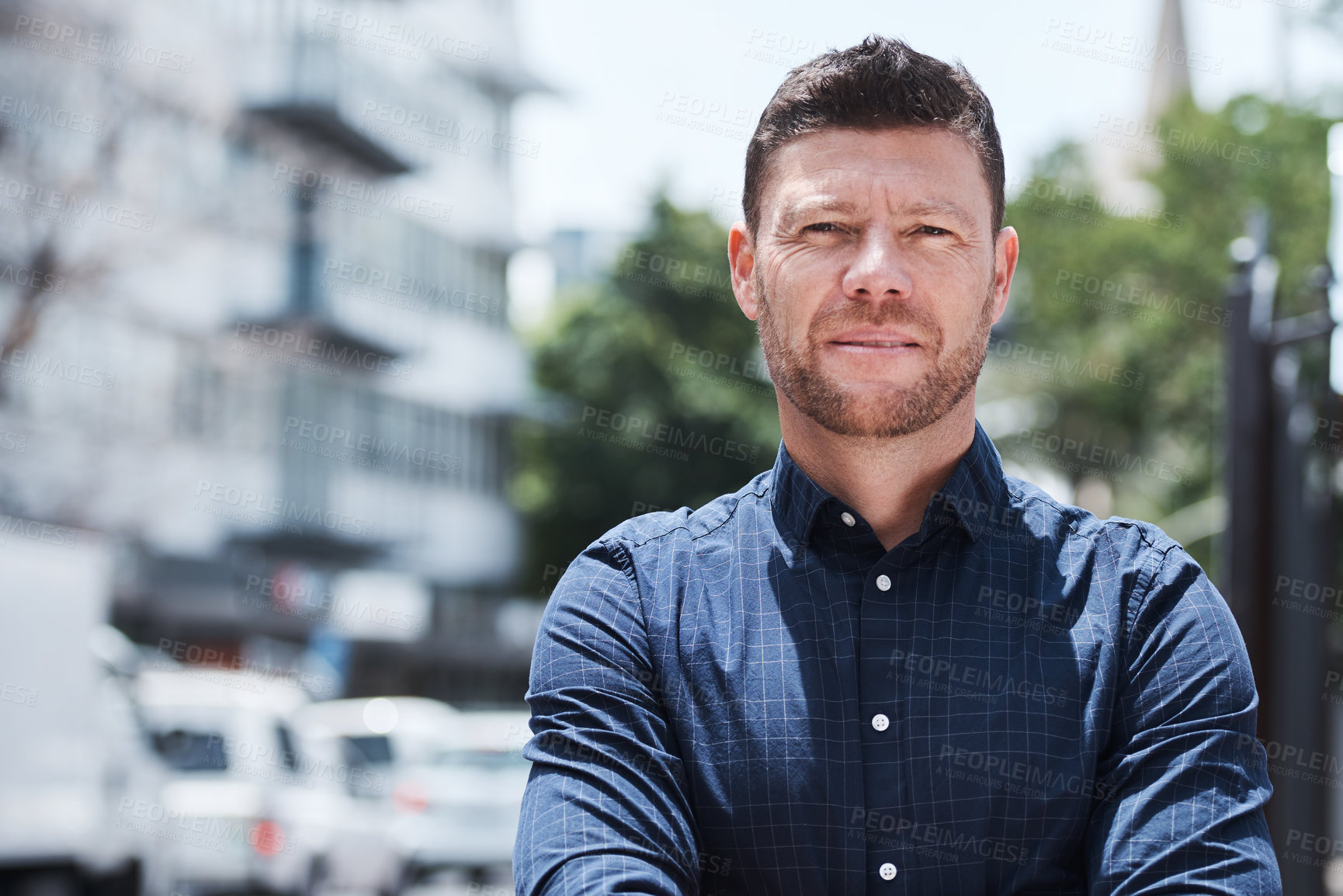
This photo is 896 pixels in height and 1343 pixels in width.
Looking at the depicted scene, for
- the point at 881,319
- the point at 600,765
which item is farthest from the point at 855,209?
the point at 600,765

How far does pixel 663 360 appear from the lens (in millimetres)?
35156

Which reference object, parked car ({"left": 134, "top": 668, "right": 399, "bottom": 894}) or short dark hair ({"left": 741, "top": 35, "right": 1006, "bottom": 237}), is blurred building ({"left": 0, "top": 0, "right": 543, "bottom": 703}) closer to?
parked car ({"left": 134, "top": 668, "right": 399, "bottom": 894})

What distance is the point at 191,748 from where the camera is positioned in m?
12.4

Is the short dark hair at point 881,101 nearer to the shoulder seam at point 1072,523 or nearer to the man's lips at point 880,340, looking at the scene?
the man's lips at point 880,340

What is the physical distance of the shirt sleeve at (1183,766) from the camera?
1955 millimetres

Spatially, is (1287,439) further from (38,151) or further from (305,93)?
(305,93)

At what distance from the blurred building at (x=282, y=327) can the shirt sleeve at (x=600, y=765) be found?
1687 centimetres

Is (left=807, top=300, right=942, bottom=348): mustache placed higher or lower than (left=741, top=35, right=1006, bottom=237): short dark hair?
lower

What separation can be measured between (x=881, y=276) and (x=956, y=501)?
358 mm

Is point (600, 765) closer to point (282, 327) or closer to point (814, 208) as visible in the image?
point (814, 208)

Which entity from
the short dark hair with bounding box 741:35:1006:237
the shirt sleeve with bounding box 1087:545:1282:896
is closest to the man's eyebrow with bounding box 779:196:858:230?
the short dark hair with bounding box 741:35:1006:237

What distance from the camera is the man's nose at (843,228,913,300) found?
7.05 ft

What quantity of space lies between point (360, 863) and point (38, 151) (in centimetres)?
927

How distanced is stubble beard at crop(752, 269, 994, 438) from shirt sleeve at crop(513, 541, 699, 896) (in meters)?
0.39
